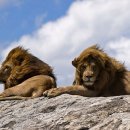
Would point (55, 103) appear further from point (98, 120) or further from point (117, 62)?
point (117, 62)

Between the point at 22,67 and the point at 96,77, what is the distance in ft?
6.26

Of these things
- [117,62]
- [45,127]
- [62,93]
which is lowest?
[45,127]

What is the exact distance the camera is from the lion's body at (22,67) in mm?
9523

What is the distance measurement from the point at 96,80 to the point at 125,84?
Result: 69 cm

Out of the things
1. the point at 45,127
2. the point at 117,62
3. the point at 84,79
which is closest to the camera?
the point at 45,127

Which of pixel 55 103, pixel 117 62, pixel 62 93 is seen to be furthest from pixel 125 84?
pixel 55 103

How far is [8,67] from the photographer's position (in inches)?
388

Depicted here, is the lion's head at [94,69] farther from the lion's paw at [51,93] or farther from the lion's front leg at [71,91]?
the lion's paw at [51,93]

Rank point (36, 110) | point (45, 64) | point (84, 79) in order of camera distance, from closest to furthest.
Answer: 1. point (36, 110)
2. point (84, 79)
3. point (45, 64)

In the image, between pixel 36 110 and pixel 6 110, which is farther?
pixel 6 110

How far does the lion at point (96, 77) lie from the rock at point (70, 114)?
0.84m

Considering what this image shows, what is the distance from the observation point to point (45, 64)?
9.79 meters

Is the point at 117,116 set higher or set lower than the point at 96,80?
lower

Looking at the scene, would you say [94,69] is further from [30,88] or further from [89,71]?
[30,88]
